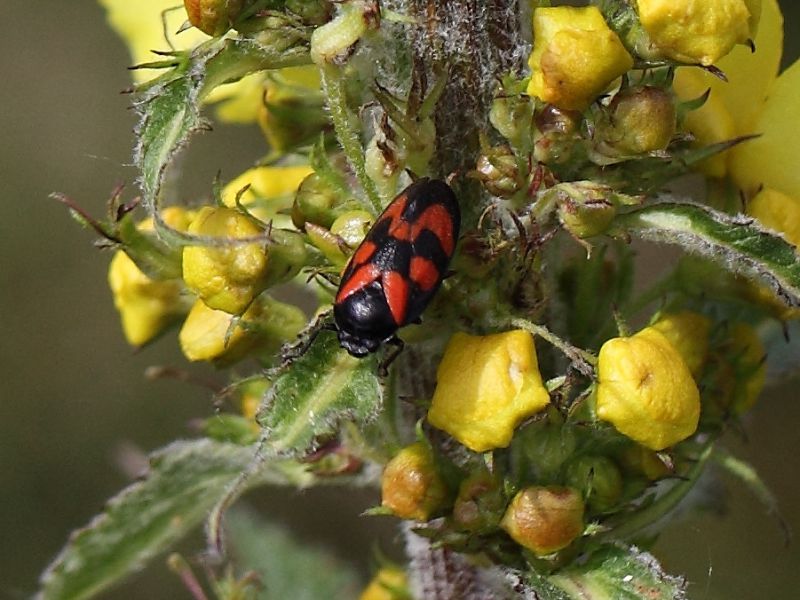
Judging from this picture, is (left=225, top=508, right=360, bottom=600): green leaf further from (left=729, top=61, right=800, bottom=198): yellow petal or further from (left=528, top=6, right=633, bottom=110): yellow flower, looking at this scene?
(left=528, top=6, right=633, bottom=110): yellow flower

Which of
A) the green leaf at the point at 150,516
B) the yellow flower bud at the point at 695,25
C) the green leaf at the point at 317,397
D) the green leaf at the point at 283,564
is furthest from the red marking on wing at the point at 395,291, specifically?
the green leaf at the point at 283,564

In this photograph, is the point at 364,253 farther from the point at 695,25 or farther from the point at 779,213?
the point at 779,213

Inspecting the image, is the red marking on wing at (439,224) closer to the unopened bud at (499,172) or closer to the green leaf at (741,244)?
the unopened bud at (499,172)

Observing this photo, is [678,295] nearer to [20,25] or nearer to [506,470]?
[506,470]

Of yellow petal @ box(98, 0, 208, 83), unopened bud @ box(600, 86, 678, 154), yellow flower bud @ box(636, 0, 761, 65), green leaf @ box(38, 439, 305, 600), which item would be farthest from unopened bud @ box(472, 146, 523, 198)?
yellow petal @ box(98, 0, 208, 83)

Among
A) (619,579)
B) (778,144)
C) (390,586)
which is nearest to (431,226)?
(619,579)

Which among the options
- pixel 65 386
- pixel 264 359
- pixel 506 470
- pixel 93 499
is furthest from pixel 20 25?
pixel 506 470
